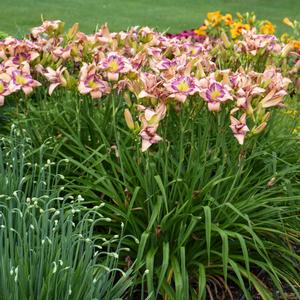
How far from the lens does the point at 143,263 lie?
3164mm

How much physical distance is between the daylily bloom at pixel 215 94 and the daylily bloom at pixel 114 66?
53 centimetres

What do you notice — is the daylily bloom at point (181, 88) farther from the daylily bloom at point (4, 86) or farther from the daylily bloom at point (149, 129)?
the daylily bloom at point (4, 86)

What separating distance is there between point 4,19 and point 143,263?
11021 millimetres

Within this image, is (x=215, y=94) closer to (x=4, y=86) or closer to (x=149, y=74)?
(x=149, y=74)

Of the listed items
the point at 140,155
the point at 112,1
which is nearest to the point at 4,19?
the point at 112,1

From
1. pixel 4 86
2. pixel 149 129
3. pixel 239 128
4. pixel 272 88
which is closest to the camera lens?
pixel 149 129

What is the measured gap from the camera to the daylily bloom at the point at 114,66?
11.7 feet

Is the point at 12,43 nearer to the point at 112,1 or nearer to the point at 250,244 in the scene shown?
the point at 250,244

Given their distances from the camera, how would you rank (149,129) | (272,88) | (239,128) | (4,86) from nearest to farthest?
(149,129)
(239,128)
(272,88)
(4,86)

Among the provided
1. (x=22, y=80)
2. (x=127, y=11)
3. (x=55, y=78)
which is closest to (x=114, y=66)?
(x=55, y=78)

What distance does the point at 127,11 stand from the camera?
1569 centimetres

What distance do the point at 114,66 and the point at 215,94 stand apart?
64 centimetres

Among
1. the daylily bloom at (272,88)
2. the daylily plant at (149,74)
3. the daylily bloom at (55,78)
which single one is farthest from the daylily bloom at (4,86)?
the daylily bloom at (272,88)

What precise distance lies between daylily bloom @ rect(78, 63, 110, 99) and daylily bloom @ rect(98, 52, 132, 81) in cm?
6
